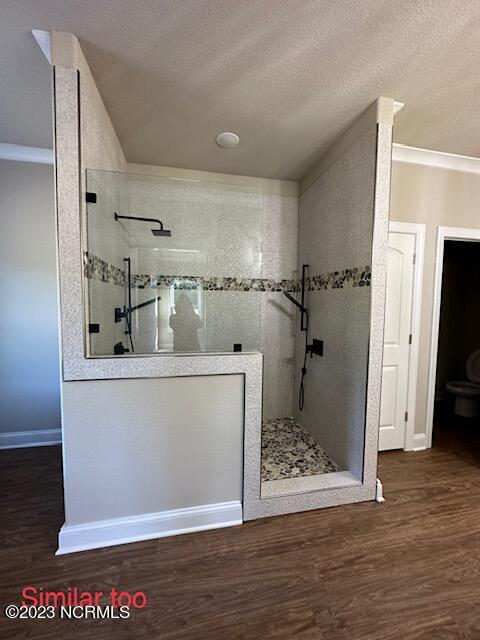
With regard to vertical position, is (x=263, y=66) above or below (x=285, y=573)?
above

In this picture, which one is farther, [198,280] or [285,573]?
[198,280]

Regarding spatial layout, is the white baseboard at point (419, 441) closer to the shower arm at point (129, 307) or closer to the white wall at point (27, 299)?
the shower arm at point (129, 307)

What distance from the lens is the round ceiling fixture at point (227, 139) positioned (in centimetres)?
212

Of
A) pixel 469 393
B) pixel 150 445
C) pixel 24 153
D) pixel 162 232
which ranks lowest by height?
pixel 469 393

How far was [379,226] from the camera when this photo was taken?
1.82 meters

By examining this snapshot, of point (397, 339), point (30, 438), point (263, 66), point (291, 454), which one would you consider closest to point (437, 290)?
point (397, 339)

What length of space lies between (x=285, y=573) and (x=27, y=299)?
2753mm

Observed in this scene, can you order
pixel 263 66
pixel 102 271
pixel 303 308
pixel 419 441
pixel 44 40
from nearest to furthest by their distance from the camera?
pixel 44 40 < pixel 263 66 < pixel 102 271 < pixel 419 441 < pixel 303 308

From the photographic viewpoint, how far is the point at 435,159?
2.45 meters

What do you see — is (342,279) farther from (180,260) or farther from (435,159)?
(435,159)

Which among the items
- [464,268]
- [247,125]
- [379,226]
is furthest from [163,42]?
[464,268]

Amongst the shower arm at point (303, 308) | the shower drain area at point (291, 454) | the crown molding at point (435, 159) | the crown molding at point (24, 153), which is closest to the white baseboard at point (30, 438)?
the shower drain area at point (291, 454)

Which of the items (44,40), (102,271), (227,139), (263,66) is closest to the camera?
(44,40)

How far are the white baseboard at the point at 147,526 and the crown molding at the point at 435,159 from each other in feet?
9.47
